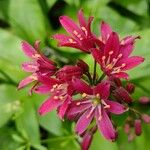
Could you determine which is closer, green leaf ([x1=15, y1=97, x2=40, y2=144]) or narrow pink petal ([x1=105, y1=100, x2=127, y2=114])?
narrow pink petal ([x1=105, y1=100, x2=127, y2=114])

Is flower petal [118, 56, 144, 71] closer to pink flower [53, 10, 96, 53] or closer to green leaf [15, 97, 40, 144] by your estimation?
pink flower [53, 10, 96, 53]

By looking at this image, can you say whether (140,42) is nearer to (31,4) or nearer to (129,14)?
(129,14)

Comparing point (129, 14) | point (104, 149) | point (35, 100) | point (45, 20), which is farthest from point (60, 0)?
point (104, 149)

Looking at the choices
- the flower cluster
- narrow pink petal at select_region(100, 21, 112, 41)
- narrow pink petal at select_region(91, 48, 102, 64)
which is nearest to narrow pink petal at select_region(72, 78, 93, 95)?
the flower cluster

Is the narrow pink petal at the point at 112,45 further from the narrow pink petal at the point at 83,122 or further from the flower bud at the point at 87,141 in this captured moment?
the flower bud at the point at 87,141

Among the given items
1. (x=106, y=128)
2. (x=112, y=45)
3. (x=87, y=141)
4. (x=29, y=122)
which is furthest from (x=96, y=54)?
(x=29, y=122)

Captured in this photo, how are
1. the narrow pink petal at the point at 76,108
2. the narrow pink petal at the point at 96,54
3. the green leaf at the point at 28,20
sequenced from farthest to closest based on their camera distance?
the green leaf at the point at 28,20 < the narrow pink petal at the point at 76,108 < the narrow pink petal at the point at 96,54

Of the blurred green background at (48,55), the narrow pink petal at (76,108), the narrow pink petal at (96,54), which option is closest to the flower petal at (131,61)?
the narrow pink petal at (96,54)

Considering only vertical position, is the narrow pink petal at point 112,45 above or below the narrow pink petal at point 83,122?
above
